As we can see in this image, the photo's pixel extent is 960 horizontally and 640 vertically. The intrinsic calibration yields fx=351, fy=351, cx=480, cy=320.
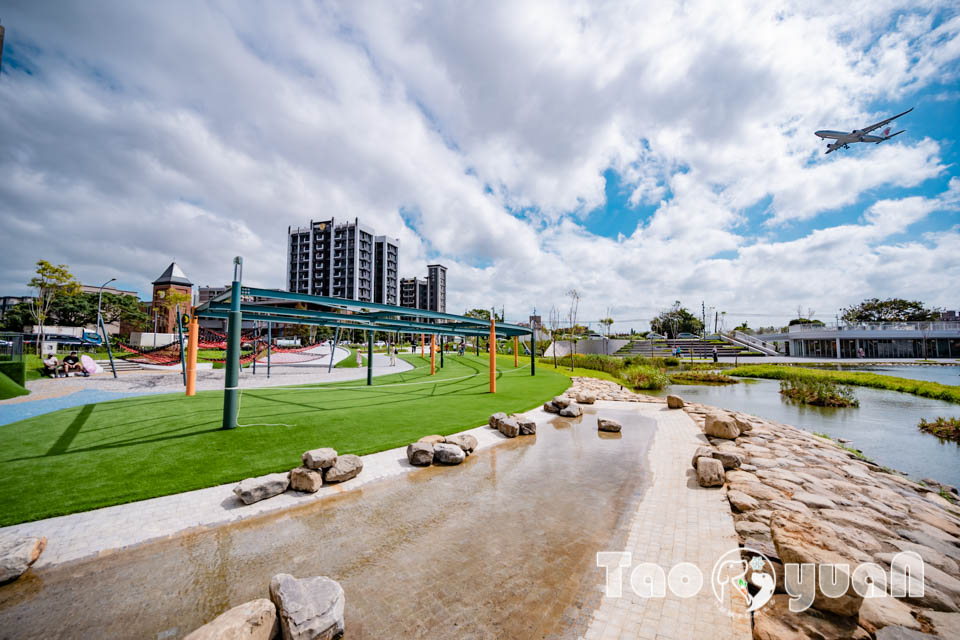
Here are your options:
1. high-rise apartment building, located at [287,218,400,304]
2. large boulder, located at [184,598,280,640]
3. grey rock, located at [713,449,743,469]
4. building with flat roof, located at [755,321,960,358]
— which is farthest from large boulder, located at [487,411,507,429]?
high-rise apartment building, located at [287,218,400,304]

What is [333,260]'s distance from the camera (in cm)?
7838

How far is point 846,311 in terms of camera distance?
67.2 meters

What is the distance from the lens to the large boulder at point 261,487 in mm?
4676

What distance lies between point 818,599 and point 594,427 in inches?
286

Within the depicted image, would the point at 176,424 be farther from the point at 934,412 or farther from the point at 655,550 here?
the point at 934,412

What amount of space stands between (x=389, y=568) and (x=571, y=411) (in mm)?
8787

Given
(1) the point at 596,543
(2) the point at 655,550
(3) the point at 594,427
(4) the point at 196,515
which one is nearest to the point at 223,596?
(4) the point at 196,515

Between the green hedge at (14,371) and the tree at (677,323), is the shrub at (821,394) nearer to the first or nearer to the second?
the green hedge at (14,371)

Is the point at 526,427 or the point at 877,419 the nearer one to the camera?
the point at 526,427

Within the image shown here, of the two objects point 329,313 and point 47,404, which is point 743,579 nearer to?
point 329,313

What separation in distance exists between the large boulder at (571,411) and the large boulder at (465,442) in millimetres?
4884

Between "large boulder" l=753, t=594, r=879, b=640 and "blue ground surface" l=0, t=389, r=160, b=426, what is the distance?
46.3ft

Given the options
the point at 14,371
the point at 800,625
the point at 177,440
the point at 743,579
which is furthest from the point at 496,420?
the point at 14,371

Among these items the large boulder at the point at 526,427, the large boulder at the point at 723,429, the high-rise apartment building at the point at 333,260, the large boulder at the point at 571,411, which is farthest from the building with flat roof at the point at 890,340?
the high-rise apartment building at the point at 333,260
